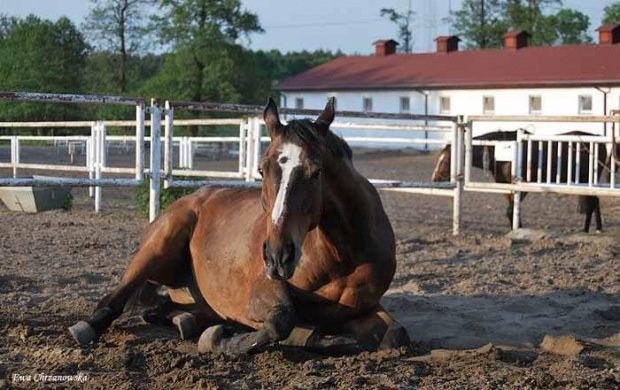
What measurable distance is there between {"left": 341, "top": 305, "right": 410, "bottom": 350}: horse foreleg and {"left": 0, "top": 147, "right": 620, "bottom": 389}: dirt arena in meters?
0.09

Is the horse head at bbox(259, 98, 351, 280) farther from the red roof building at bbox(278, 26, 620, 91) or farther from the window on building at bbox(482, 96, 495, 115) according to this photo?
the window on building at bbox(482, 96, 495, 115)

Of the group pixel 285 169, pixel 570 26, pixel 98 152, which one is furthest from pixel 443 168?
pixel 570 26

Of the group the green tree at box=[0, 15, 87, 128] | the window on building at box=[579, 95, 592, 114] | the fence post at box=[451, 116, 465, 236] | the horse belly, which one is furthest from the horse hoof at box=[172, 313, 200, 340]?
the window on building at box=[579, 95, 592, 114]

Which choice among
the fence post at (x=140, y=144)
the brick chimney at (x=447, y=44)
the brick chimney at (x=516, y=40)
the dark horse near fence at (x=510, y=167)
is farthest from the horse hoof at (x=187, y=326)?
the brick chimney at (x=447, y=44)

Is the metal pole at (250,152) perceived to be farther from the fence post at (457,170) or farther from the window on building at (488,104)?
the window on building at (488,104)

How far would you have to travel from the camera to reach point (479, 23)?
54688 millimetres

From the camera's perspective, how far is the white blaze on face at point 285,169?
3572mm

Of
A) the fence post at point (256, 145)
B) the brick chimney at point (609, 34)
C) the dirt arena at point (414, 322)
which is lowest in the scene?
the dirt arena at point (414, 322)

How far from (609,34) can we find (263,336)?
1540 inches

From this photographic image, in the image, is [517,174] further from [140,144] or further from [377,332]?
[377,332]

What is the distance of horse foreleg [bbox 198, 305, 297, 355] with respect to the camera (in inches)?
157

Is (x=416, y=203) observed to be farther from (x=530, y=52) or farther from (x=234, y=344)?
(x=530, y=52)

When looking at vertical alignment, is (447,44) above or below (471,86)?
above

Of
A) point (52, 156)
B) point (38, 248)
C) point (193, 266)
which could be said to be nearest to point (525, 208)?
point (38, 248)
